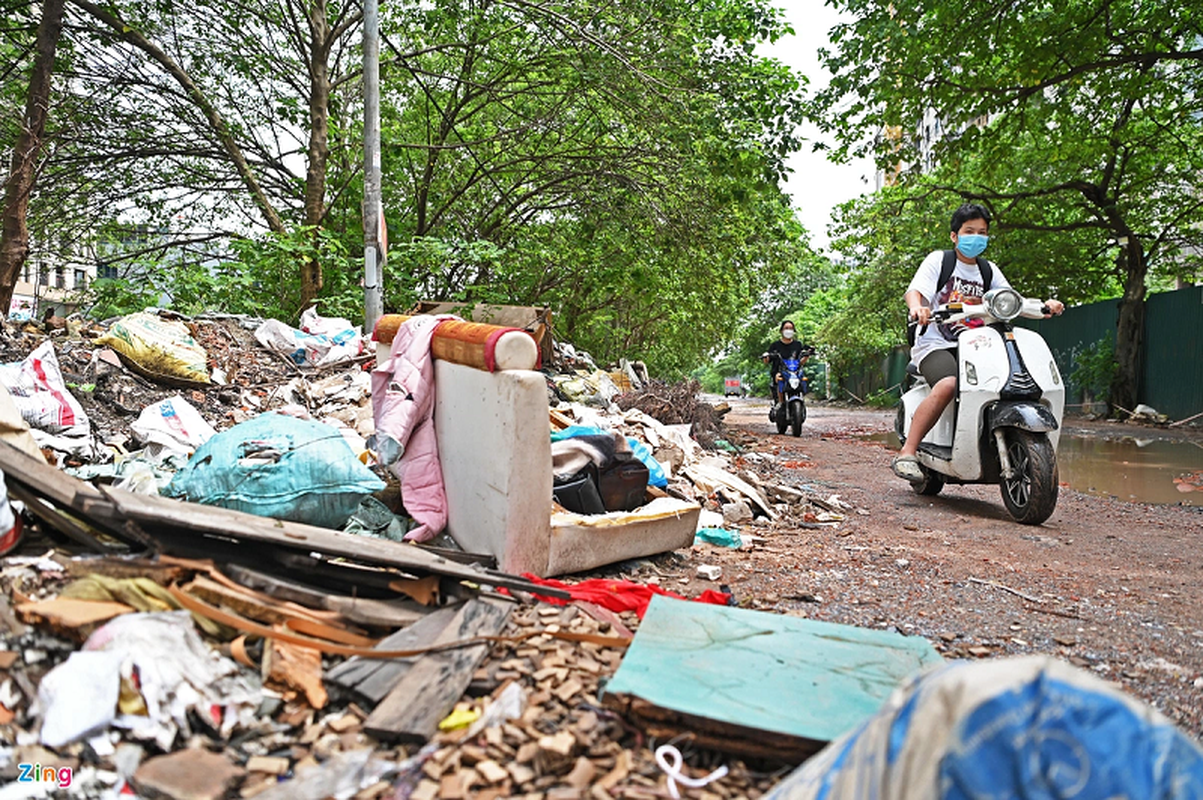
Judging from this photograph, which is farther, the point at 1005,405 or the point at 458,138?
the point at 458,138

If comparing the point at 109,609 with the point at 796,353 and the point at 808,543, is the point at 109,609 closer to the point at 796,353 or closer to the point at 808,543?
the point at 808,543

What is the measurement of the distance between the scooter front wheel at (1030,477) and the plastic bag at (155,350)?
19.9ft

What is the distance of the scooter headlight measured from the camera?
16.7 feet

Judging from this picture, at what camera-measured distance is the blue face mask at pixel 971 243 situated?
→ 5.50 m

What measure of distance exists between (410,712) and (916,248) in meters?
21.0

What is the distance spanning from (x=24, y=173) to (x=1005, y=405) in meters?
8.35

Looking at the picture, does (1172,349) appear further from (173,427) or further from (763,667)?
(173,427)

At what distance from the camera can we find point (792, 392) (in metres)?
12.7

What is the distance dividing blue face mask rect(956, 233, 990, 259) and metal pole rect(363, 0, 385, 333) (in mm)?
5793

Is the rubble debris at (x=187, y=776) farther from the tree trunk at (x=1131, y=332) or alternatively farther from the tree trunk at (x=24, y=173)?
the tree trunk at (x=1131, y=332)

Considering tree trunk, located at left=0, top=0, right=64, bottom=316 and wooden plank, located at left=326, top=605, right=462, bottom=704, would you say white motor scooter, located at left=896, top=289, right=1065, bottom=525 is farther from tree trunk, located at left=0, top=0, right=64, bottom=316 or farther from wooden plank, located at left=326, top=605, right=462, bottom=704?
tree trunk, located at left=0, top=0, right=64, bottom=316

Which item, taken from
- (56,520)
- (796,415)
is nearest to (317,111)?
(796,415)

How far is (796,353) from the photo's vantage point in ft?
41.0

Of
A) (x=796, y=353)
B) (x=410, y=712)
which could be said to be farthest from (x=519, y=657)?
(x=796, y=353)
